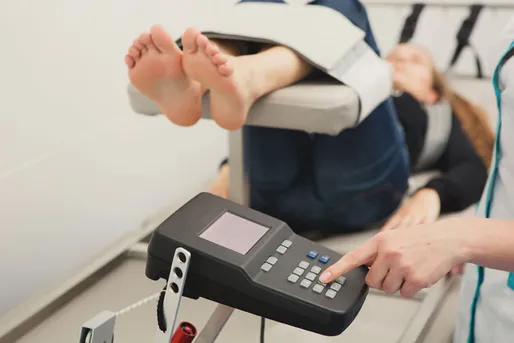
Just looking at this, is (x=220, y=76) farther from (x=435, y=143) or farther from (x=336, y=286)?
(x=435, y=143)

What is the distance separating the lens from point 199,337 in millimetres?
648

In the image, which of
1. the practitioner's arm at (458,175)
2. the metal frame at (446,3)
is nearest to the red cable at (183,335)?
the practitioner's arm at (458,175)

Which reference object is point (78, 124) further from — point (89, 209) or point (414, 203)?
point (414, 203)

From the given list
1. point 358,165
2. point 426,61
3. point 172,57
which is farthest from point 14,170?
point 426,61

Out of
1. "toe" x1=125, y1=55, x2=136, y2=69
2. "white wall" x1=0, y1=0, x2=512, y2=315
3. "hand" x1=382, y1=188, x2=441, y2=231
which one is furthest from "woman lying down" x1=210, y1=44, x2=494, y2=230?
"toe" x1=125, y1=55, x2=136, y2=69

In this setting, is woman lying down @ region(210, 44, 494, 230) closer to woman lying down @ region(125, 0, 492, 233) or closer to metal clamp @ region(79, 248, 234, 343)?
woman lying down @ region(125, 0, 492, 233)

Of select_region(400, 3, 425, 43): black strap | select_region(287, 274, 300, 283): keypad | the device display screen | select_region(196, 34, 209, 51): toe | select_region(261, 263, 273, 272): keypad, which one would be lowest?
select_region(400, 3, 425, 43): black strap

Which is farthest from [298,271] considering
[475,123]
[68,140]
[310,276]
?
[475,123]

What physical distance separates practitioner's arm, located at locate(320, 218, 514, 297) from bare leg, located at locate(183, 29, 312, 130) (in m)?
0.37

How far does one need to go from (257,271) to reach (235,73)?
401mm

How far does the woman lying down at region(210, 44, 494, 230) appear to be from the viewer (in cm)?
134

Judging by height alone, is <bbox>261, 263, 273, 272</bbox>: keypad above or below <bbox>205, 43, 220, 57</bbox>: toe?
below

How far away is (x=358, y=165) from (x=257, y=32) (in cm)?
37

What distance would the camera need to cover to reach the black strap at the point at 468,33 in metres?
1.80
